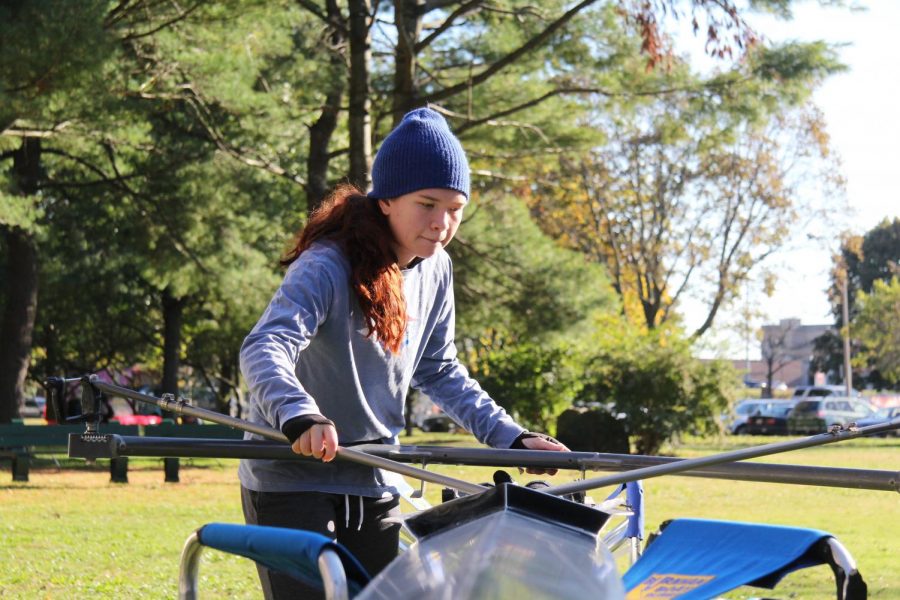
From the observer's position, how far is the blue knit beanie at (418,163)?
133 inches

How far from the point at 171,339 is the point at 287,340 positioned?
97.5 feet

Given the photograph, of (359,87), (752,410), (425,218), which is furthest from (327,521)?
(752,410)

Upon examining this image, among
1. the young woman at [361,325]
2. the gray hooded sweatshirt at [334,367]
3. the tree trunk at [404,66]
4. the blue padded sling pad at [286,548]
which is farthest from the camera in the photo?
the tree trunk at [404,66]

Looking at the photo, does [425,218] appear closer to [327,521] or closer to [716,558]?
[327,521]

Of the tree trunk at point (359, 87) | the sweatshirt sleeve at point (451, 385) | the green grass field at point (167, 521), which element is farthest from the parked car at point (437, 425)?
the sweatshirt sleeve at point (451, 385)

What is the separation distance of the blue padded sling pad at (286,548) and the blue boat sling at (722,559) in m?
0.90

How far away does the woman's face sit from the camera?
3.40 meters

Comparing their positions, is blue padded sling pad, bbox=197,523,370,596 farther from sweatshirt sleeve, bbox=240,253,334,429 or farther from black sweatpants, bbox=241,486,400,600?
black sweatpants, bbox=241,486,400,600

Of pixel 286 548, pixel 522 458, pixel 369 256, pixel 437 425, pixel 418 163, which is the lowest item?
pixel 437 425

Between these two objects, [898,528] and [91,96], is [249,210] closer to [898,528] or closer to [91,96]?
[91,96]

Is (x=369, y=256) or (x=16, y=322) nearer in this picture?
(x=369, y=256)

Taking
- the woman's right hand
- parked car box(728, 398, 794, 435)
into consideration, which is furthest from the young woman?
parked car box(728, 398, 794, 435)

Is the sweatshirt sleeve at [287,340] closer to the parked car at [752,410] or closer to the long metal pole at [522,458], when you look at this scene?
the long metal pole at [522,458]

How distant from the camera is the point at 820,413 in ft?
135
